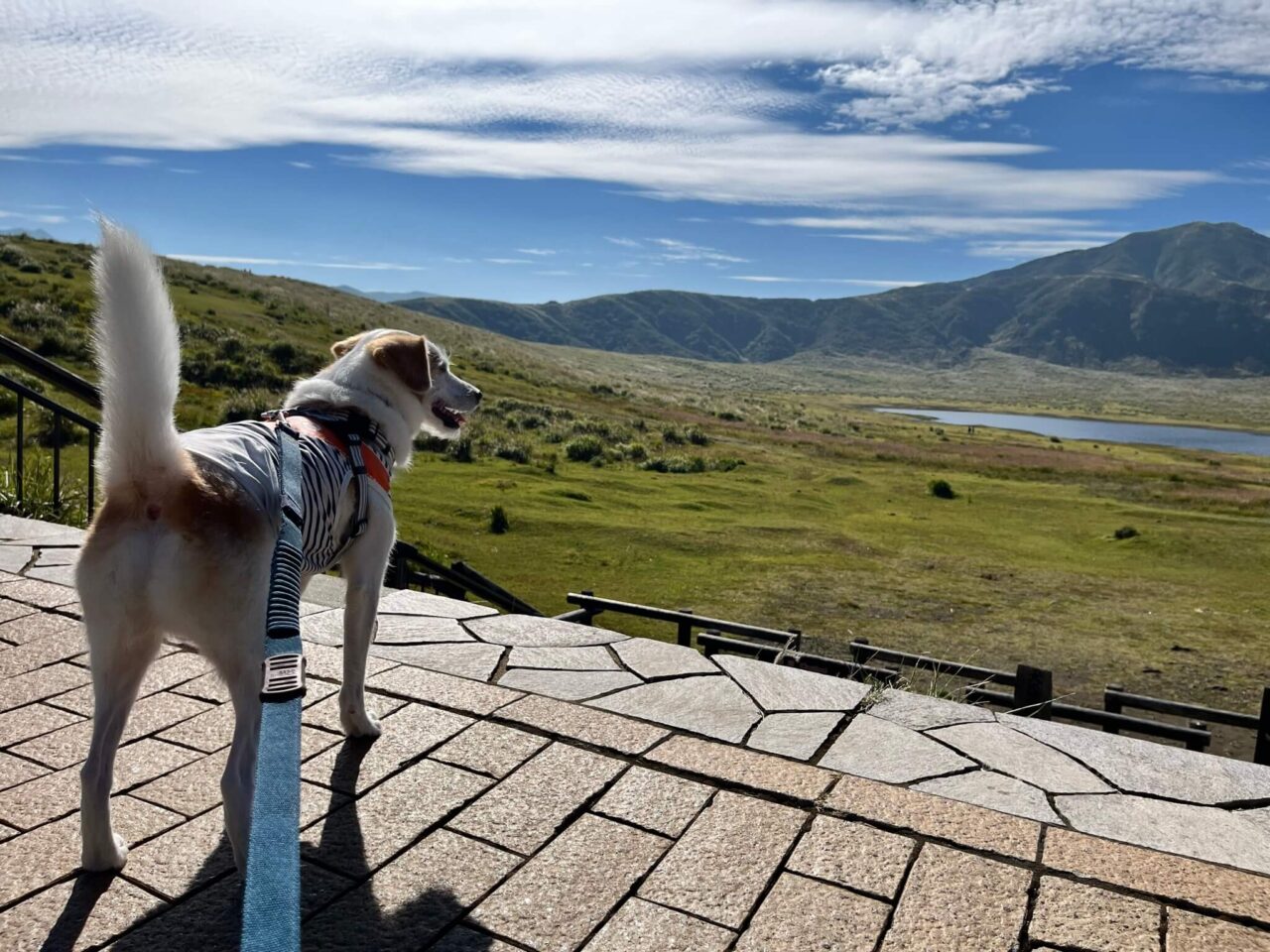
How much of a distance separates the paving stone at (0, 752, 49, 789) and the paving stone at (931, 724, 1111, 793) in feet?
12.5

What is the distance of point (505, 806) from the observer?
11.1 feet

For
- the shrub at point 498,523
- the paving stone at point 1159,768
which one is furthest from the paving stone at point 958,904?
the shrub at point 498,523

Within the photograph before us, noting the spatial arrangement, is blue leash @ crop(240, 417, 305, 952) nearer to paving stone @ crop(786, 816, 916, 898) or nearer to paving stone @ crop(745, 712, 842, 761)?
paving stone @ crop(786, 816, 916, 898)

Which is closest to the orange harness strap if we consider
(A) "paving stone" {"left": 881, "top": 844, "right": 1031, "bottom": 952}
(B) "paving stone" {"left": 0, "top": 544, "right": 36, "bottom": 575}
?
(A) "paving stone" {"left": 881, "top": 844, "right": 1031, "bottom": 952}

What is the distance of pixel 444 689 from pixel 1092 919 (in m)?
2.91

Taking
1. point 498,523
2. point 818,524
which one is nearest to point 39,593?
point 498,523

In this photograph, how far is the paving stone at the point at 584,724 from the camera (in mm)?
3934

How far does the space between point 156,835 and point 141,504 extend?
4.33 ft

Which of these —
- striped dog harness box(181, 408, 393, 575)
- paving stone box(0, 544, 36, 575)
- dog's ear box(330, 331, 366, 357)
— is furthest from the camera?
paving stone box(0, 544, 36, 575)

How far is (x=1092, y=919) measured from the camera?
9.34ft

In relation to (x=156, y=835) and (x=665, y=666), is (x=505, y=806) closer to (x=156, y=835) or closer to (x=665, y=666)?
(x=156, y=835)

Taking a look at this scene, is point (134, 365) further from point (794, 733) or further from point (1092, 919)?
point (1092, 919)

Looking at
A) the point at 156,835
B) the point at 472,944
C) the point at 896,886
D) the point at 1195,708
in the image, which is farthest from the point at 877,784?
the point at 1195,708

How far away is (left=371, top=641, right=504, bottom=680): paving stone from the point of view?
4.75 m
